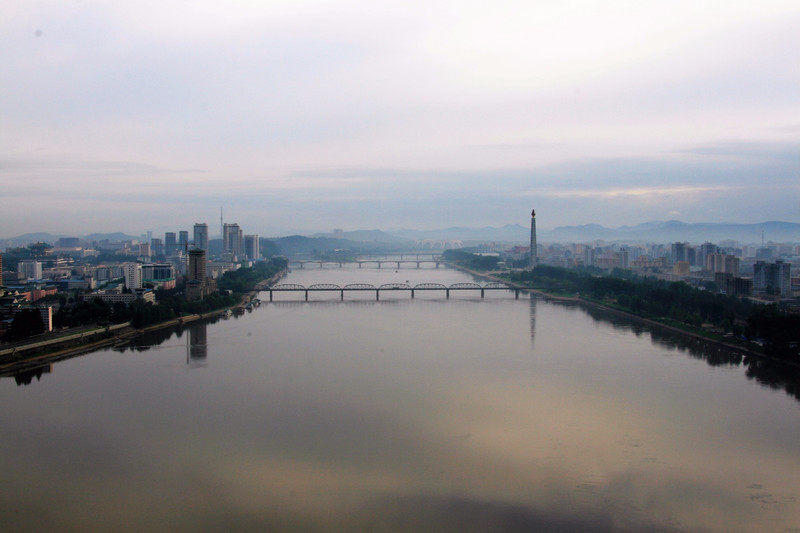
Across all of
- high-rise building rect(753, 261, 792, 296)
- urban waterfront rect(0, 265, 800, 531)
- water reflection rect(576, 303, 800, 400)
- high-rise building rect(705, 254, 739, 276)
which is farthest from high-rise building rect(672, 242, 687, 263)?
urban waterfront rect(0, 265, 800, 531)

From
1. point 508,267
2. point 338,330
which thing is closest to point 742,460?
point 338,330

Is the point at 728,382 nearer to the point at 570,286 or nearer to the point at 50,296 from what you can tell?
the point at 570,286

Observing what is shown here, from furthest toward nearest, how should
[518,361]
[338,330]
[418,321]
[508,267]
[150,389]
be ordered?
[508,267] → [418,321] → [338,330] → [518,361] → [150,389]

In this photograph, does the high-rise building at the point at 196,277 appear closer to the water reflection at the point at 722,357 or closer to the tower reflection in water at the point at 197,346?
the tower reflection in water at the point at 197,346

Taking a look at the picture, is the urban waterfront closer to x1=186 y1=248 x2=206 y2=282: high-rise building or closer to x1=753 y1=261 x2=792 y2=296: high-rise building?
x1=186 y1=248 x2=206 y2=282: high-rise building

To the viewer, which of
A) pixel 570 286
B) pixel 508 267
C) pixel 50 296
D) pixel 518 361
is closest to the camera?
pixel 518 361

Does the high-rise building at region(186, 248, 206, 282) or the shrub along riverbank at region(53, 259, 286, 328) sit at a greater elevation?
the high-rise building at region(186, 248, 206, 282)

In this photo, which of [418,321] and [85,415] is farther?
[418,321]
